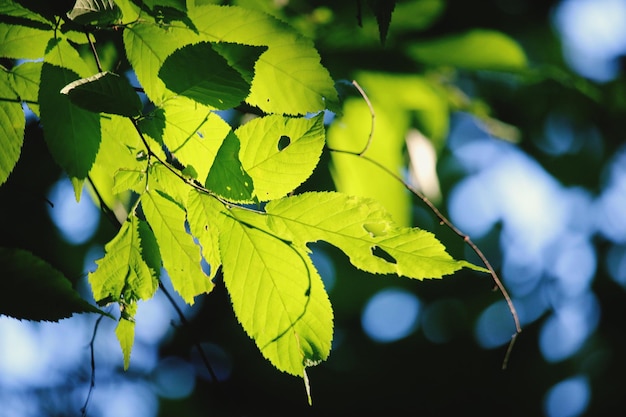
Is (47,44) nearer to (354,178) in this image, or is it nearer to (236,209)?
(236,209)

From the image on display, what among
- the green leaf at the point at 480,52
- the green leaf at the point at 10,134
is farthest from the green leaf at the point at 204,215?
the green leaf at the point at 480,52

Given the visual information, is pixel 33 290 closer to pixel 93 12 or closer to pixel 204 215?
pixel 204 215

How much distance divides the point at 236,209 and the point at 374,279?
490cm

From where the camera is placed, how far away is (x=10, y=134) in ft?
1.98

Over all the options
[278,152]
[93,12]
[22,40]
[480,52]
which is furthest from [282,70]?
[480,52]

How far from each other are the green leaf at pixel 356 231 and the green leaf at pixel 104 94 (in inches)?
7.4

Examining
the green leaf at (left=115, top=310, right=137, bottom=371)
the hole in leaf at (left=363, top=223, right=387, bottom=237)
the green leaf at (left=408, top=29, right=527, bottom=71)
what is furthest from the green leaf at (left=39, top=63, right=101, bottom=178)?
the green leaf at (left=408, top=29, right=527, bottom=71)

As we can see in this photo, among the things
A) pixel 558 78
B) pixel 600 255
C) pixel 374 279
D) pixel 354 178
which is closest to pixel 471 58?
pixel 558 78

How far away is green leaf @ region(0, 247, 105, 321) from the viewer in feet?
1.73

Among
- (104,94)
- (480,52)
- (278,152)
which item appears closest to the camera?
(104,94)

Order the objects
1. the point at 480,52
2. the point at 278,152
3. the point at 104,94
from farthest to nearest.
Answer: the point at 480,52 < the point at 278,152 < the point at 104,94

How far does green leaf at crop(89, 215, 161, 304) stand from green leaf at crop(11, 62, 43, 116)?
219 mm

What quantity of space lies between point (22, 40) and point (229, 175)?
0.33 m

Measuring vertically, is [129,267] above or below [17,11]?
below
